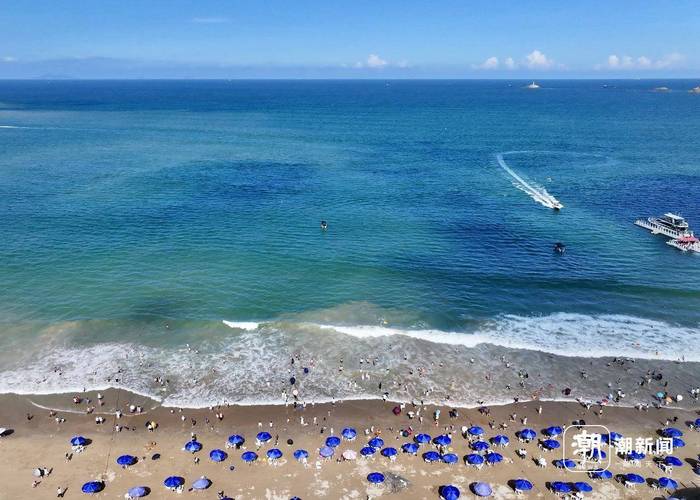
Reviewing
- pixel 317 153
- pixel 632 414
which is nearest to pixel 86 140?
pixel 317 153

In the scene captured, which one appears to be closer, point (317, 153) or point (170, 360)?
point (170, 360)

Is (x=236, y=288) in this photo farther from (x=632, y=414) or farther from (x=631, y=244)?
(x=631, y=244)

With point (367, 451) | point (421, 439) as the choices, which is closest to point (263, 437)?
point (367, 451)

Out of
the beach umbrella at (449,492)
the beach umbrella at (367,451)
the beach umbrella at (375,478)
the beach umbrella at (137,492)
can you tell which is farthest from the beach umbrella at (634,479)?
the beach umbrella at (137,492)

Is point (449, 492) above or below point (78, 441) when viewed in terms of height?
below

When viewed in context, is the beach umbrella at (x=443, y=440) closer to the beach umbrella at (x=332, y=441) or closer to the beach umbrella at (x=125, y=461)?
the beach umbrella at (x=332, y=441)

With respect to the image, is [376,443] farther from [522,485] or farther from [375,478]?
[522,485]
